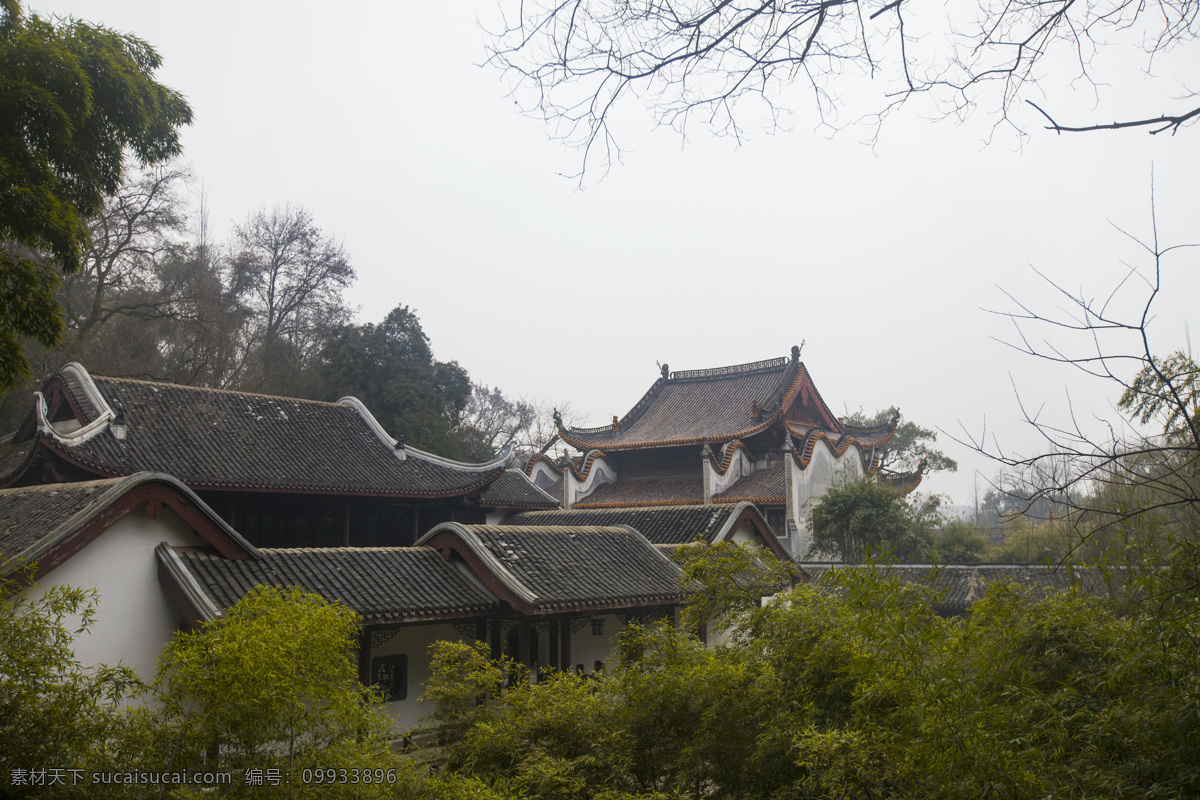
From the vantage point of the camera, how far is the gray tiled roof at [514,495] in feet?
56.9

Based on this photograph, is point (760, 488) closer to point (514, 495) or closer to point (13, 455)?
point (514, 495)

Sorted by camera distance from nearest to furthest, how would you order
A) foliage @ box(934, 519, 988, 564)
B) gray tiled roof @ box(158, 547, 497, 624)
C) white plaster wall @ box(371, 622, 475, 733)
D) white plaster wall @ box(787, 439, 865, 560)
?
gray tiled roof @ box(158, 547, 497, 624) < white plaster wall @ box(371, 622, 475, 733) < foliage @ box(934, 519, 988, 564) < white plaster wall @ box(787, 439, 865, 560)

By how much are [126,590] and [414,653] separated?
307 cm

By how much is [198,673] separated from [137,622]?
4.77m

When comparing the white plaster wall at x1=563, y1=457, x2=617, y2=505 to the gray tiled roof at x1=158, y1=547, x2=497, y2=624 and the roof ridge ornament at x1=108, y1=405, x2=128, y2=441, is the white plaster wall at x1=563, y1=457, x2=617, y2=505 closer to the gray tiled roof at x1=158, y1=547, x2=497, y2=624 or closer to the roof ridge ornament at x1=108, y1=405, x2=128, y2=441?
the roof ridge ornament at x1=108, y1=405, x2=128, y2=441

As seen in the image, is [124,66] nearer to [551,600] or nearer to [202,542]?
[202,542]

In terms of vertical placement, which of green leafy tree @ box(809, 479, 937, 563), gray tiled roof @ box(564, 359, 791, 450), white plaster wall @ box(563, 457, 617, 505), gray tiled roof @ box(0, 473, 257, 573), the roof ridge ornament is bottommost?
gray tiled roof @ box(0, 473, 257, 573)

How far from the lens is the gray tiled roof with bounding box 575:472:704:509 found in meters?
22.2

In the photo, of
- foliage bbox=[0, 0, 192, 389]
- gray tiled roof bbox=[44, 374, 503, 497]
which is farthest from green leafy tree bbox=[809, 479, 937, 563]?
foliage bbox=[0, 0, 192, 389]

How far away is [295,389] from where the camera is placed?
24828mm

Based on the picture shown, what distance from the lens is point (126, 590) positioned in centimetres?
792

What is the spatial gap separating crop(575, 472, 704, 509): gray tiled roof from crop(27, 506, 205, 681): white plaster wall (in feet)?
48.7

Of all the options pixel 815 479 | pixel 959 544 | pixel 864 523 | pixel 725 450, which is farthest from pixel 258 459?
pixel 959 544

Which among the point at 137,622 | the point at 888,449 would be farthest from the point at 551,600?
the point at 888,449
